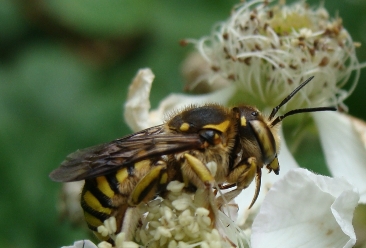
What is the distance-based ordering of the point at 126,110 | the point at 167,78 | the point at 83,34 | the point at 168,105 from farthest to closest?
the point at 83,34 < the point at 167,78 < the point at 168,105 < the point at 126,110

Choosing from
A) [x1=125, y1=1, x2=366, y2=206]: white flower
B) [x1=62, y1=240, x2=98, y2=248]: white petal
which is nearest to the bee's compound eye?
[x1=62, y1=240, x2=98, y2=248]: white petal

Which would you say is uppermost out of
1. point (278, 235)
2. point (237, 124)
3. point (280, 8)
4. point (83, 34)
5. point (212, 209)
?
point (83, 34)

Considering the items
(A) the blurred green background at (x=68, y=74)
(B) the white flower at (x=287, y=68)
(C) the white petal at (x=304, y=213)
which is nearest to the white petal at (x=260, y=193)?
(B) the white flower at (x=287, y=68)

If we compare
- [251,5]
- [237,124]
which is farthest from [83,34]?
[237,124]

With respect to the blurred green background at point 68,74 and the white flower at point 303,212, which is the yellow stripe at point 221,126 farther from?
the blurred green background at point 68,74

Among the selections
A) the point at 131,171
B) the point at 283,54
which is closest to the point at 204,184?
the point at 131,171

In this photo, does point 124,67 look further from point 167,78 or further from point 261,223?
point 261,223
